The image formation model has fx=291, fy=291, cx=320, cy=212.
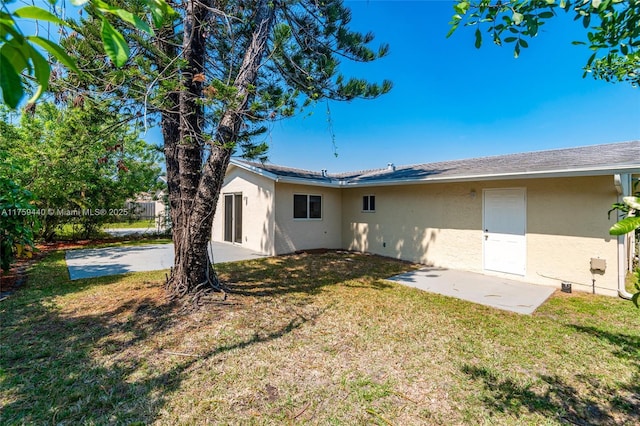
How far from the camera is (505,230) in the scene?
25.6 ft

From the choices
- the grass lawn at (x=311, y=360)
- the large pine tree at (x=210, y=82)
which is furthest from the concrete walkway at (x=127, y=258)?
the large pine tree at (x=210, y=82)

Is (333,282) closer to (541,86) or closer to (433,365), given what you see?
(433,365)

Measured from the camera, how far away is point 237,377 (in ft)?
10.3

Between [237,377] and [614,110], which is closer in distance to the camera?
[237,377]

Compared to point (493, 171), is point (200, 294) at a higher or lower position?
lower

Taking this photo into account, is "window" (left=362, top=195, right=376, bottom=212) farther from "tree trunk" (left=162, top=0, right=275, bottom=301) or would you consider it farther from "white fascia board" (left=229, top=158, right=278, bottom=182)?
"tree trunk" (left=162, top=0, right=275, bottom=301)

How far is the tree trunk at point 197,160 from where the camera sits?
4.89 m

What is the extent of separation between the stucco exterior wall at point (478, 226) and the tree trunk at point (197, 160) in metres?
6.79

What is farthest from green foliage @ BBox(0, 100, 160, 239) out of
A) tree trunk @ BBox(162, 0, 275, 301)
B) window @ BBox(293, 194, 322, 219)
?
window @ BBox(293, 194, 322, 219)

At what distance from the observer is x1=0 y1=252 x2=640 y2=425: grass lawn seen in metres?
2.66

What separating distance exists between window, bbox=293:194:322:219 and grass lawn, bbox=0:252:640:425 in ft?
19.0

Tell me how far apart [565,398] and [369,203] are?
9.01 m

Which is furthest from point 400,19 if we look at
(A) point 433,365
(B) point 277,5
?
(A) point 433,365

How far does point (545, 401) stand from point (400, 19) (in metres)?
8.18
